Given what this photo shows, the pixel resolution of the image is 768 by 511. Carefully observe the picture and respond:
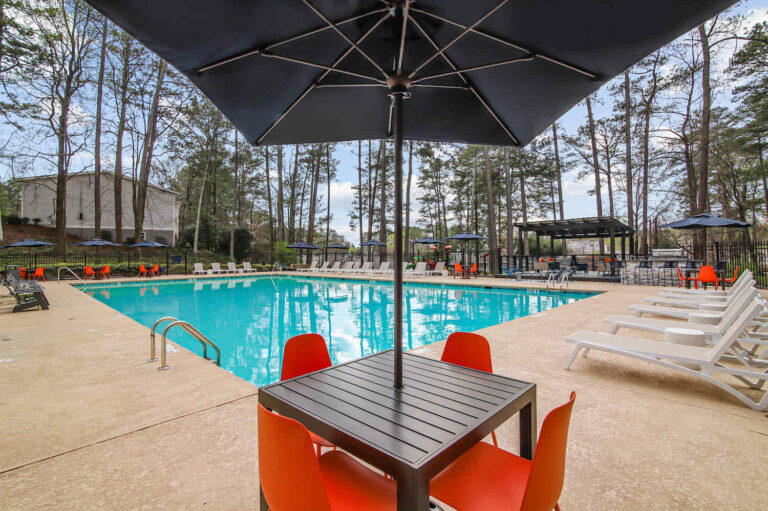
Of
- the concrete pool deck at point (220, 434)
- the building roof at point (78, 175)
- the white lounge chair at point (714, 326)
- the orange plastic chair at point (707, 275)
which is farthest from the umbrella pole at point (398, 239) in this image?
the building roof at point (78, 175)

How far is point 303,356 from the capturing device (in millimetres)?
2104

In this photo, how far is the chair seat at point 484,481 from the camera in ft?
3.93

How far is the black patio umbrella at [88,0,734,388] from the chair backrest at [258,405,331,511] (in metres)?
0.66

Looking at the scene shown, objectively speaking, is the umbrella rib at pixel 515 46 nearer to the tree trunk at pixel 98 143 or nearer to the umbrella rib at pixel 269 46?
the umbrella rib at pixel 269 46

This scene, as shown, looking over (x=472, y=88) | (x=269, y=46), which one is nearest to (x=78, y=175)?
(x=269, y=46)

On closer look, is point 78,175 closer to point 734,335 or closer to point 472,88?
point 472,88

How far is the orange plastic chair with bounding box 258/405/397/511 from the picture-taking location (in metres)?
0.94

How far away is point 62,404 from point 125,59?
2229 centimetres

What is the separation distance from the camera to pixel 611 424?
2330 mm

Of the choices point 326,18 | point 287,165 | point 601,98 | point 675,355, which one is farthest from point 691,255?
point 287,165

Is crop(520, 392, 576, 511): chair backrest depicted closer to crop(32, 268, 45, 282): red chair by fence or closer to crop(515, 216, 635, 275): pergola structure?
crop(515, 216, 635, 275): pergola structure

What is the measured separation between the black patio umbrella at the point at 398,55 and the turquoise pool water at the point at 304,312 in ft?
10.9

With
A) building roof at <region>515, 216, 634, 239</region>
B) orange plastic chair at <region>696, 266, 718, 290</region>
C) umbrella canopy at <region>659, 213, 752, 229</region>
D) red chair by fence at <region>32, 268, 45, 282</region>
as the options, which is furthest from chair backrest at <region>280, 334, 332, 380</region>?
red chair by fence at <region>32, 268, 45, 282</region>

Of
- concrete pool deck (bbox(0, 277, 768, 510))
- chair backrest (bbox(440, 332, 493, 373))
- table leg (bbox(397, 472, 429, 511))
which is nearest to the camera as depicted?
table leg (bbox(397, 472, 429, 511))
